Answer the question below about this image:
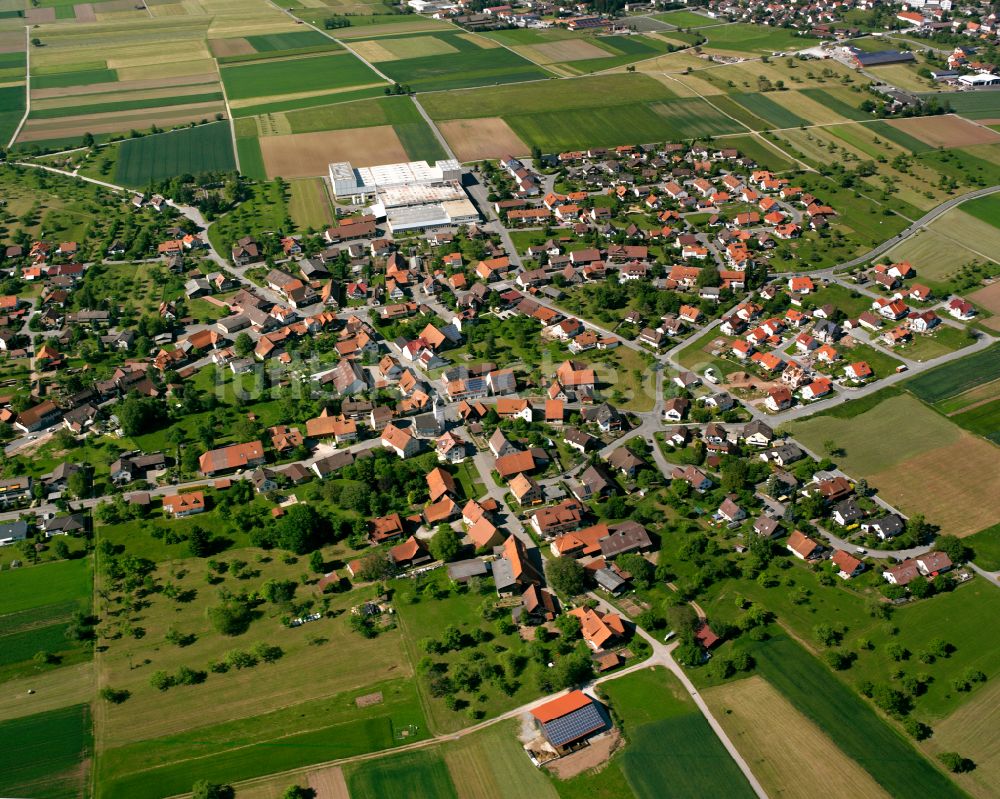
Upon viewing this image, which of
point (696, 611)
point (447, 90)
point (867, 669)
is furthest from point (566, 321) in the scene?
point (447, 90)

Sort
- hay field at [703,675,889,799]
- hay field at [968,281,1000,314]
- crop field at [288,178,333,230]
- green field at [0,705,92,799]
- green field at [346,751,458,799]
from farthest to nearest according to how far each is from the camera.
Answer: crop field at [288,178,333,230] < hay field at [968,281,1000,314] < green field at [0,705,92,799] < green field at [346,751,458,799] < hay field at [703,675,889,799]

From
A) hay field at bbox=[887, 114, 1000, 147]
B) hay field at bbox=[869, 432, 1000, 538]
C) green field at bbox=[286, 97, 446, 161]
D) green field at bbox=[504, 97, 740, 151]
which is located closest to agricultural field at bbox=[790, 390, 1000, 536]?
hay field at bbox=[869, 432, 1000, 538]

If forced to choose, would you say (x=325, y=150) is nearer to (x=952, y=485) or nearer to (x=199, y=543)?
(x=199, y=543)

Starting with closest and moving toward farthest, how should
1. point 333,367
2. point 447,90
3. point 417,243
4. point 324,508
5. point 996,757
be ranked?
point 996,757
point 324,508
point 333,367
point 417,243
point 447,90

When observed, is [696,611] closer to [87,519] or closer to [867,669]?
[867,669]

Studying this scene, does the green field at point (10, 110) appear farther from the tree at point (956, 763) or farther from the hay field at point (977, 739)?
the tree at point (956, 763)

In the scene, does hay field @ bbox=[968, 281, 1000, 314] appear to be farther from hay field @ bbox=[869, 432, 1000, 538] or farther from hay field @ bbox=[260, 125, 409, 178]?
hay field @ bbox=[260, 125, 409, 178]

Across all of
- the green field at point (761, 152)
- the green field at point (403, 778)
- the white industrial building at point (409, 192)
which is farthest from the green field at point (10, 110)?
the green field at point (403, 778)
